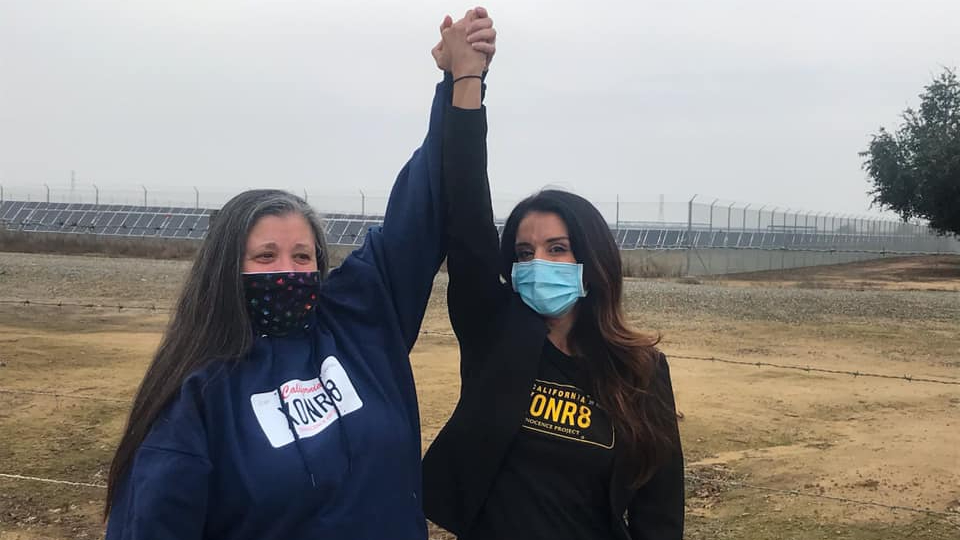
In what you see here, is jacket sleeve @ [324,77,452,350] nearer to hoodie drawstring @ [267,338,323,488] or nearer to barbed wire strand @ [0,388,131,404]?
hoodie drawstring @ [267,338,323,488]

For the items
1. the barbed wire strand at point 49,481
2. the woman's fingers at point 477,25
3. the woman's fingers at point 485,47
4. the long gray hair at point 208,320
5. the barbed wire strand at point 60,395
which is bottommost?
the barbed wire strand at point 60,395

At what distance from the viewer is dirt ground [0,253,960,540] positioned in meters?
4.28

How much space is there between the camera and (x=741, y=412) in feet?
21.9

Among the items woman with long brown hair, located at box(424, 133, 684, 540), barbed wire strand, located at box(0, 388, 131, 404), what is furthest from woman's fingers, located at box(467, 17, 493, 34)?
barbed wire strand, located at box(0, 388, 131, 404)

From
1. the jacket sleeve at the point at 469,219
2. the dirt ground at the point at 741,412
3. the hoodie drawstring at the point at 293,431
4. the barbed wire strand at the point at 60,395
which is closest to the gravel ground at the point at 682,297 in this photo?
the dirt ground at the point at 741,412

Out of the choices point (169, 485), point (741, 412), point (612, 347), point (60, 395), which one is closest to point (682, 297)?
point (741, 412)

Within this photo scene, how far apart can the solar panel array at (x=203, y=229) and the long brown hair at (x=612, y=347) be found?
27.1m

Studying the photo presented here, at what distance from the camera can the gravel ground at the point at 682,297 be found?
45.9ft

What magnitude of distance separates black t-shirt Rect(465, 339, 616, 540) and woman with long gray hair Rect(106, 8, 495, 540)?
28 centimetres

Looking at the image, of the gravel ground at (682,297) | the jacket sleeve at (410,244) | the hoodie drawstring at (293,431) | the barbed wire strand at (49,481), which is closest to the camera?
the hoodie drawstring at (293,431)

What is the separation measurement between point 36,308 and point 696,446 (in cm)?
1057

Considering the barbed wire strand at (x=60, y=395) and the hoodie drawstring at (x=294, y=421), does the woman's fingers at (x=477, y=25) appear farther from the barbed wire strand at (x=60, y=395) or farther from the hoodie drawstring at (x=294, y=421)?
the barbed wire strand at (x=60, y=395)

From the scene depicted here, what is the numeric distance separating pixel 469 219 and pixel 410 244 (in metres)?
0.15

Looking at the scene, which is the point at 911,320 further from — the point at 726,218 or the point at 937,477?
the point at 726,218
